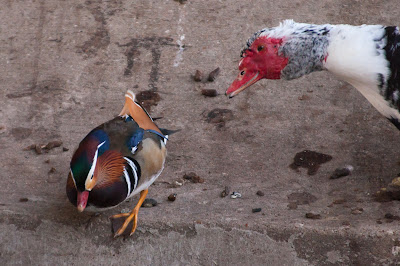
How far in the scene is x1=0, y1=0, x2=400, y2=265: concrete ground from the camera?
251 centimetres

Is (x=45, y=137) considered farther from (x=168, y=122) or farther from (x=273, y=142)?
(x=273, y=142)

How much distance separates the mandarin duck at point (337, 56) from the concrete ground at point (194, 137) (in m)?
0.59

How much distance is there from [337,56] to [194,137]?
1.28 m

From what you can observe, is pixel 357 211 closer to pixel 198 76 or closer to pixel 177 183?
pixel 177 183

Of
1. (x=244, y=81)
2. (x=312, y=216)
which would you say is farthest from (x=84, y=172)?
(x=312, y=216)

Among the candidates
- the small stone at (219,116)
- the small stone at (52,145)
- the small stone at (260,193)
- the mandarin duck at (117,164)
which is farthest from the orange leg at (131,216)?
the small stone at (219,116)

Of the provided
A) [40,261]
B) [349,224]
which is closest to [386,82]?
[349,224]

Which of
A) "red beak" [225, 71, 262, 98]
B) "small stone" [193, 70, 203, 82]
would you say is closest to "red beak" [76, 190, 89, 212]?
"red beak" [225, 71, 262, 98]

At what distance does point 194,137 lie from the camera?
12.2 feet

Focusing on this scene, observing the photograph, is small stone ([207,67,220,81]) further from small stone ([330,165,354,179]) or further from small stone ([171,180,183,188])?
small stone ([330,165,354,179])

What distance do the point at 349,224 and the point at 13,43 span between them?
10.6 ft

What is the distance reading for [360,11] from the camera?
4.67 metres

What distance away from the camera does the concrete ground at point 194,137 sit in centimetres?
251

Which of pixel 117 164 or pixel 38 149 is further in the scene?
pixel 38 149
